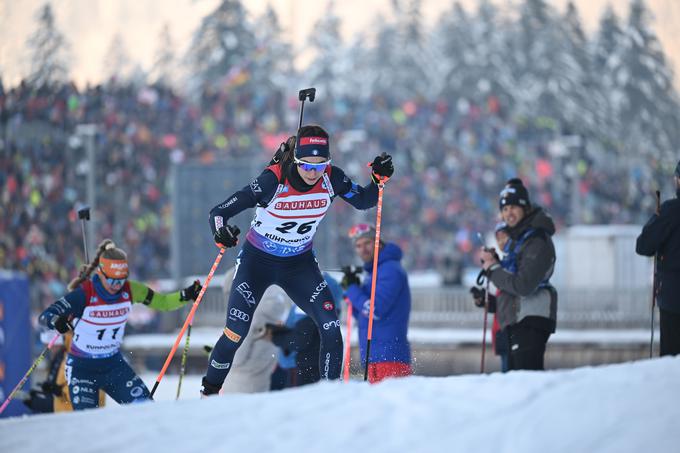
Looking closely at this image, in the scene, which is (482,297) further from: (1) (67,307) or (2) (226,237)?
(1) (67,307)

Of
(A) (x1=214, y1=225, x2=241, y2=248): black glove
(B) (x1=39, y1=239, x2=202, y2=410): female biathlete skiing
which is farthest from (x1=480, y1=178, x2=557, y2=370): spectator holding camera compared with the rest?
(B) (x1=39, y1=239, x2=202, y2=410): female biathlete skiing

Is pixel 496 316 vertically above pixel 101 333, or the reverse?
pixel 496 316

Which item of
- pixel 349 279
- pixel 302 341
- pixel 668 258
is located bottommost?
pixel 302 341

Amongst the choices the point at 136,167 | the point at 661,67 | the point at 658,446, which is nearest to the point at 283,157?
the point at 658,446

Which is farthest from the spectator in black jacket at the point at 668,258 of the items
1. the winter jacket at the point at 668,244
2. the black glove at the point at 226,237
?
the black glove at the point at 226,237

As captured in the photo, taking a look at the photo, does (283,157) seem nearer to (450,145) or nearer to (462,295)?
(462,295)

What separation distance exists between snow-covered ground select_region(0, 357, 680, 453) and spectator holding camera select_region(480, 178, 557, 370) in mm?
1929

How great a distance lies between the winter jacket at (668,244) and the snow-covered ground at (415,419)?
1623mm

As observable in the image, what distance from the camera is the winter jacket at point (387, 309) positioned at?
752cm

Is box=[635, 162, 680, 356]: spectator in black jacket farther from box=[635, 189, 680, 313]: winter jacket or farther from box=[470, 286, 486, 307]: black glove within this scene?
box=[470, 286, 486, 307]: black glove

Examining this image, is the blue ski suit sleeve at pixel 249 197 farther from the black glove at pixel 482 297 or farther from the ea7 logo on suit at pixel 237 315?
the black glove at pixel 482 297

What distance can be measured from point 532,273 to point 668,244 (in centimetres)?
90

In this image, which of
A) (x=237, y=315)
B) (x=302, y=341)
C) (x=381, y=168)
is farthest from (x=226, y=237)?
(x=302, y=341)

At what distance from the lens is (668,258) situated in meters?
6.39
